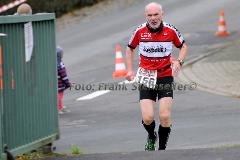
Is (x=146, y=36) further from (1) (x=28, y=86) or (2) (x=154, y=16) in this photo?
(1) (x=28, y=86)

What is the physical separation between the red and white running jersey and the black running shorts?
8 centimetres

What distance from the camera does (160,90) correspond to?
881 cm

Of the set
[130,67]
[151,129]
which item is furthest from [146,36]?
[151,129]

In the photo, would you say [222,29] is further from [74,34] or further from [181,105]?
[181,105]

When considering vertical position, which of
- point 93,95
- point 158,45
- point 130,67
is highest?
point 158,45

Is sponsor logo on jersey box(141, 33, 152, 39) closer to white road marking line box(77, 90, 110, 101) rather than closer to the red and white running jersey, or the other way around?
the red and white running jersey

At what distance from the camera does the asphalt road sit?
413 inches

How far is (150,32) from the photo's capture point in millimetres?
8734

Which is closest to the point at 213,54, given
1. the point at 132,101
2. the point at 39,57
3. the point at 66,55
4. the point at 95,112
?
the point at 66,55

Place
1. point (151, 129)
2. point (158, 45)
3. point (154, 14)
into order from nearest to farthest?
point (154, 14)
point (158, 45)
point (151, 129)

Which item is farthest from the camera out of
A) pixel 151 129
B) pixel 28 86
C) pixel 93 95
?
pixel 93 95

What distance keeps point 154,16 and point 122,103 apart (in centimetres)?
583

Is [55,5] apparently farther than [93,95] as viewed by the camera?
Yes

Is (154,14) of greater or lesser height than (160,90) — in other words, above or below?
above
